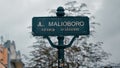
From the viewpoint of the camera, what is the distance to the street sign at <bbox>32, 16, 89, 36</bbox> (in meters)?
7.67

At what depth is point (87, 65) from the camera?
55.6ft

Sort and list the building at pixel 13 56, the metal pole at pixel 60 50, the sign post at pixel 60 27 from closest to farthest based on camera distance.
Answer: the metal pole at pixel 60 50, the sign post at pixel 60 27, the building at pixel 13 56

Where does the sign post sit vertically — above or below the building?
above

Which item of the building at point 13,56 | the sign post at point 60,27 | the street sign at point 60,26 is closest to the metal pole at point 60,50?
the sign post at point 60,27

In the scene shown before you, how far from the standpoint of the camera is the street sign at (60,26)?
7672mm

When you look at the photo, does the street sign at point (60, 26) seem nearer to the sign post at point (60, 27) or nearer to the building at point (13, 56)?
the sign post at point (60, 27)

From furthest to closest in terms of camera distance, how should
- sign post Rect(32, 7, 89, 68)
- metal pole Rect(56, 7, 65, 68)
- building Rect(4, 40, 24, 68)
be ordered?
1. building Rect(4, 40, 24, 68)
2. sign post Rect(32, 7, 89, 68)
3. metal pole Rect(56, 7, 65, 68)

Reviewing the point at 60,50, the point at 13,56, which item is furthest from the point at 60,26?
the point at 13,56

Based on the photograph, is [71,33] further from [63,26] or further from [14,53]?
[14,53]

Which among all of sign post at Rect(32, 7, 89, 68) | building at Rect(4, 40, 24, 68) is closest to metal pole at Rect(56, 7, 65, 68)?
sign post at Rect(32, 7, 89, 68)

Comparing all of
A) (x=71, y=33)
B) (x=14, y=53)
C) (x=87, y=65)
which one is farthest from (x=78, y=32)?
(x=14, y=53)

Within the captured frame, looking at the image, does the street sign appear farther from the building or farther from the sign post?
the building

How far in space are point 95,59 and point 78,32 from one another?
10077 mm

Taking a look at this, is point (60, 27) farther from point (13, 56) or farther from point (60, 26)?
point (13, 56)
